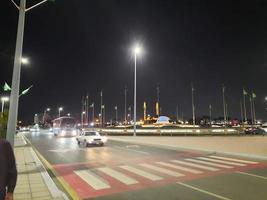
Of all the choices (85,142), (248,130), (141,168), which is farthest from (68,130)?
(141,168)

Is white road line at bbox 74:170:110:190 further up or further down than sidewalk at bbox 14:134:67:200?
further down

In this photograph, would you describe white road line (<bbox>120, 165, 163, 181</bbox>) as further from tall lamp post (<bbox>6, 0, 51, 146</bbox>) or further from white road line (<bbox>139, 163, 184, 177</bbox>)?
tall lamp post (<bbox>6, 0, 51, 146</bbox>)

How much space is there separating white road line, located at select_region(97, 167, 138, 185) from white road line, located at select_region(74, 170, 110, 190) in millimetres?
648

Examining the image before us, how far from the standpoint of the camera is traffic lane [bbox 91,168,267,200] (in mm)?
7445

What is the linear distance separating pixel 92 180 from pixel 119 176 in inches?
46.5

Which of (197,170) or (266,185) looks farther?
(197,170)

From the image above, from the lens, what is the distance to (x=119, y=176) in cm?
1034

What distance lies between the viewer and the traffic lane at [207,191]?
745 centimetres

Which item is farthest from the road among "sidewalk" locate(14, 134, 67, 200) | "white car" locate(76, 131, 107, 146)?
"white car" locate(76, 131, 107, 146)

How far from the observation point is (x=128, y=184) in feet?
29.6

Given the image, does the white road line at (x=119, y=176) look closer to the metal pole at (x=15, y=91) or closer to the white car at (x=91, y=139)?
the metal pole at (x=15, y=91)

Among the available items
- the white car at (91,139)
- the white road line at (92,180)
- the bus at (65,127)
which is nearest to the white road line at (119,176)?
the white road line at (92,180)

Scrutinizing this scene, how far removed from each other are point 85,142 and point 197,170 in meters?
14.4

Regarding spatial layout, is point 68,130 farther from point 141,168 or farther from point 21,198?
point 21,198
